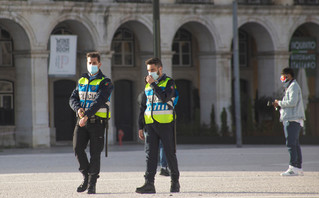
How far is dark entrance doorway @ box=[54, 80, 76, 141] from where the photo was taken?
1357 inches

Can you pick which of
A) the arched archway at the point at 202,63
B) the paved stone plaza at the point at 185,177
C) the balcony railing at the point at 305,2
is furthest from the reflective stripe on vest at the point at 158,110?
the balcony railing at the point at 305,2

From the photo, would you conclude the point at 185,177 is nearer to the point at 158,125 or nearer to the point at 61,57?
the point at 158,125

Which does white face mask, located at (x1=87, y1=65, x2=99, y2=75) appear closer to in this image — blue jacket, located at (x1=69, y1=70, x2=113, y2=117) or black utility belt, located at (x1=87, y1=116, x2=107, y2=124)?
blue jacket, located at (x1=69, y1=70, x2=113, y2=117)

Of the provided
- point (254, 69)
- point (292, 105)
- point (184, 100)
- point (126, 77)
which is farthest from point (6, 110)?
point (292, 105)

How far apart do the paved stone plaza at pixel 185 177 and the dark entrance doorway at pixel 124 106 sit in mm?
13650

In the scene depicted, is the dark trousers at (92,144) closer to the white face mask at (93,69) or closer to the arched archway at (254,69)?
the white face mask at (93,69)

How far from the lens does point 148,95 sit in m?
12.7

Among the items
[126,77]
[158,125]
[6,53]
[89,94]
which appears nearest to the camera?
[158,125]

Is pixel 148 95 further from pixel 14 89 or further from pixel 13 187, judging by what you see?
pixel 14 89

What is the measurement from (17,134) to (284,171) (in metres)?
16.4

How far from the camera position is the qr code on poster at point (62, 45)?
30.9 metres

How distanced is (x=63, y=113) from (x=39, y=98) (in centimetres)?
395

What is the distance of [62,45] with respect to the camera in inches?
1217

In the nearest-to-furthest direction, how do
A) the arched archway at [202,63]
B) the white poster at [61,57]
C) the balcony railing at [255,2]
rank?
the white poster at [61,57] → the arched archway at [202,63] → the balcony railing at [255,2]
